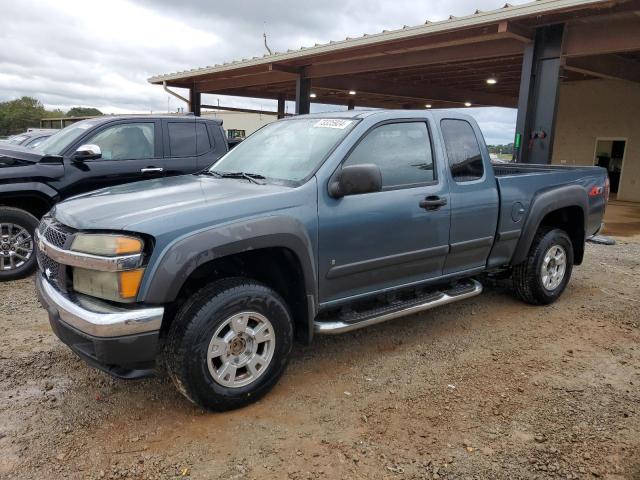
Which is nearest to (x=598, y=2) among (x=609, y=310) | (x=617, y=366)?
(x=609, y=310)

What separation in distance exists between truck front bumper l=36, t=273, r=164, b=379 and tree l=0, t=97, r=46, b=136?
55830 millimetres

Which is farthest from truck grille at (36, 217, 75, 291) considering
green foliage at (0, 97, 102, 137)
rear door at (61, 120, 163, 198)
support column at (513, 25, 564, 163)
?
green foliage at (0, 97, 102, 137)

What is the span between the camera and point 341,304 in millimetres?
3561

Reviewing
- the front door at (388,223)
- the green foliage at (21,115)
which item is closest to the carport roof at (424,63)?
the front door at (388,223)

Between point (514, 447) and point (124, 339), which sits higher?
point (124, 339)

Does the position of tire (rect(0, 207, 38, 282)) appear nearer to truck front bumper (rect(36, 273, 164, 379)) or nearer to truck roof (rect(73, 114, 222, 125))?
truck roof (rect(73, 114, 222, 125))

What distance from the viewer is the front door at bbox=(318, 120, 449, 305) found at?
3.38 metres

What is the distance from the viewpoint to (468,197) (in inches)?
164

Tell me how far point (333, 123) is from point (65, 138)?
13.6ft

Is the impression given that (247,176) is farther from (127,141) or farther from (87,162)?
(127,141)

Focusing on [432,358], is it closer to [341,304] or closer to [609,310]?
[341,304]

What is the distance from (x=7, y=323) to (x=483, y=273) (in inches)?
173

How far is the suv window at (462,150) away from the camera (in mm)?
4195

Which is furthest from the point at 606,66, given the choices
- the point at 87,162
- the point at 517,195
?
the point at 87,162
